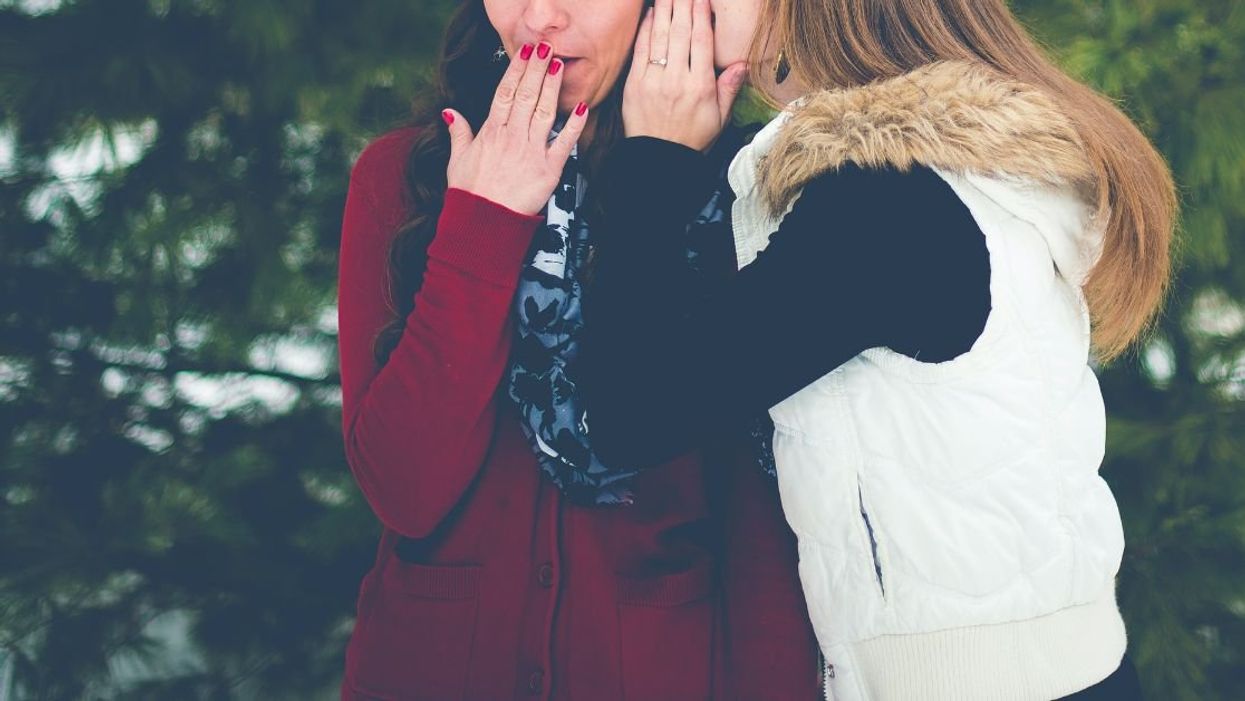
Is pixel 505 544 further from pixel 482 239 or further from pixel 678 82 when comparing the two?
pixel 678 82

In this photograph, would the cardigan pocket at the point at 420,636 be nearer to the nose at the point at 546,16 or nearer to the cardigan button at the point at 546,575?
the cardigan button at the point at 546,575

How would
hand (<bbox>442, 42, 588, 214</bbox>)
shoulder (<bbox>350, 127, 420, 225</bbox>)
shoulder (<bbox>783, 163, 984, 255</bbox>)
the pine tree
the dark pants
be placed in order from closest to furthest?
shoulder (<bbox>783, 163, 984, 255</bbox>) → the dark pants → hand (<bbox>442, 42, 588, 214</bbox>) → shoulder (<bbox>350, 127, 420, 225</bbox>) → the pine tree

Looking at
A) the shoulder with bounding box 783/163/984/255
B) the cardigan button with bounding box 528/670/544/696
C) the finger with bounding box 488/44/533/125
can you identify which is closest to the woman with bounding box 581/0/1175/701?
the shoulder with bounding box 783/163/984/255

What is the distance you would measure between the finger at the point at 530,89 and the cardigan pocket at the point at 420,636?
24.9 inches

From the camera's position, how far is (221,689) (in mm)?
2240

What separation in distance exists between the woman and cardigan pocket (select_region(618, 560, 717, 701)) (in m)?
0.19

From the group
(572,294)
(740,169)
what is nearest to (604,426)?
(572,294)

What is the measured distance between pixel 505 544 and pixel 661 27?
2.51ft

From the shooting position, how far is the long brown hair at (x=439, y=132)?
150 centimetres

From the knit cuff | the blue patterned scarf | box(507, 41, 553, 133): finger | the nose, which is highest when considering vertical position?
the nose

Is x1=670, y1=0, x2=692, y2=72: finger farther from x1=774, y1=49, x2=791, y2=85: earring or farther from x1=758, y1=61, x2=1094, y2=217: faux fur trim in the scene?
x1=758, y1=61, x2=1094, y2=217: faux fur trim

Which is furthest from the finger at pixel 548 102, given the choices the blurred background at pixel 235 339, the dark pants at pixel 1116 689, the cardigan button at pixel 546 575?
the dark pants at pixel 1116 689

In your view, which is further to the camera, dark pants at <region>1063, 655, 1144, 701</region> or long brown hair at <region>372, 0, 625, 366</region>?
long brown hair at <region>372, 0, 625, 366</region>

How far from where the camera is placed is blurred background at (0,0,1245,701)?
1967 millimetres
